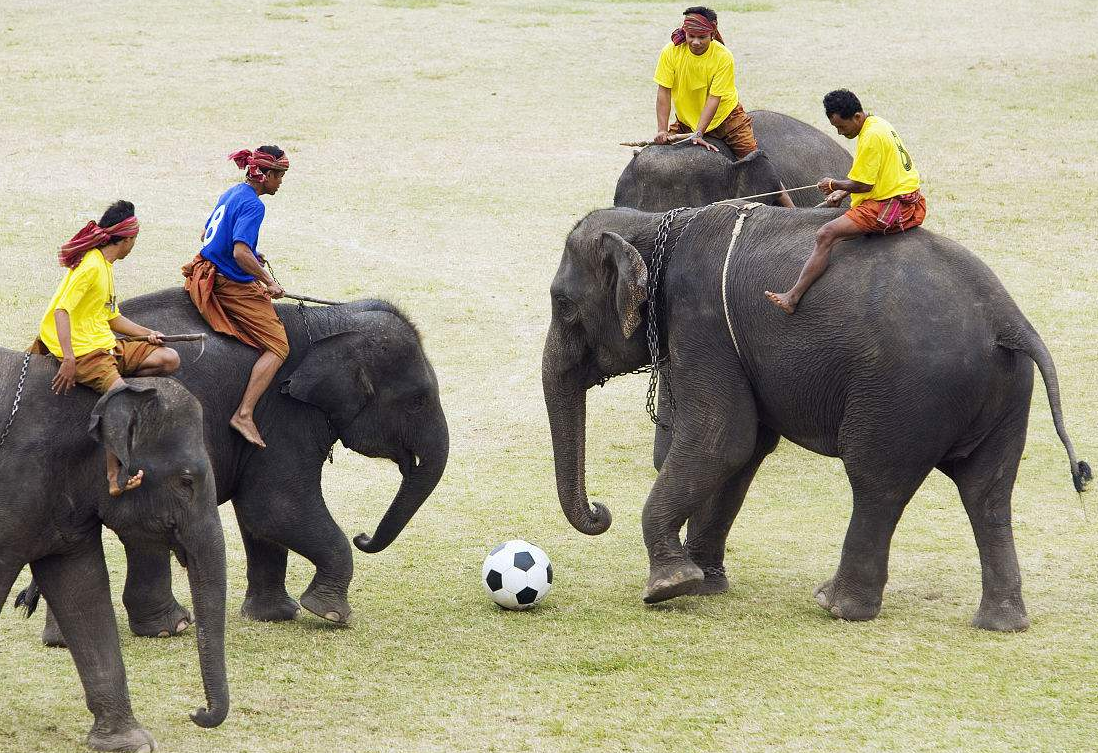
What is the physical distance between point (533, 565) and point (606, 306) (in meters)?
1.41

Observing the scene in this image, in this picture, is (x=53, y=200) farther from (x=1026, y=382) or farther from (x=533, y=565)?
(x=1026, y=382)

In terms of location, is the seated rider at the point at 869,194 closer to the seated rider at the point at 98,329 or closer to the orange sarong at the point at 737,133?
the seated rider at the point at 98,329

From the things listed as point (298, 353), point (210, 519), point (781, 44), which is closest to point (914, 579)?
point (298, 353)

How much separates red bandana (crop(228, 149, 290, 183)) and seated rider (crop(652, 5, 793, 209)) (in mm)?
4104

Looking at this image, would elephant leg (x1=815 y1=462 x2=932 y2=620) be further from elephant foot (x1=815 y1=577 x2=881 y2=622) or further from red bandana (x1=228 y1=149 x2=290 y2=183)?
red bandana (x1=228 y1=149 x2=290 y2=183)

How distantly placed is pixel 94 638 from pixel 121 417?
95 centimetres

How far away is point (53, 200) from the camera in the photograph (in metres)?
17.7

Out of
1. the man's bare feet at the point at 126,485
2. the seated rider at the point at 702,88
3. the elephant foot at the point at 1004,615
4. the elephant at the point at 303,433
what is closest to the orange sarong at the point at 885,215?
the elephant foot at the point at 1004,615

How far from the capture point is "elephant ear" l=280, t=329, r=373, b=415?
788 centimetres

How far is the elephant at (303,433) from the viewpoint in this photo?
7633mm

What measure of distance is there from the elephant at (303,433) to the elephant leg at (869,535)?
2.12 metres

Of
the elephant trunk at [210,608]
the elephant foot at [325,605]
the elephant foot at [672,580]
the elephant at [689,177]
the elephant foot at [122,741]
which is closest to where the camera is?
the elephant trunk at [210,608]

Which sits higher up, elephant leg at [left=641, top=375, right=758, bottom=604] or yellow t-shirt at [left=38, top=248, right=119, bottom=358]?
yellow t-shirt at [left=38, top=248, right=119, bottom=358]

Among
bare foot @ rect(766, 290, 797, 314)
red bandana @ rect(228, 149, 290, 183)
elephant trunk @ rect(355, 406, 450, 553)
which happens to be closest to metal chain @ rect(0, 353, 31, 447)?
red bandana @ rect(228, 149, 290, 183)
